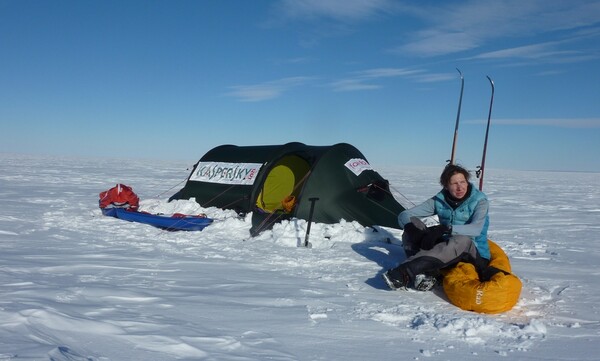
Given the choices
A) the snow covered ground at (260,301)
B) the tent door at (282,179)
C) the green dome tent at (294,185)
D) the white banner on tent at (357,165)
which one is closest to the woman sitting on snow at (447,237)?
the snow covered ground at (260,301)

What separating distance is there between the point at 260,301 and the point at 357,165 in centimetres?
441

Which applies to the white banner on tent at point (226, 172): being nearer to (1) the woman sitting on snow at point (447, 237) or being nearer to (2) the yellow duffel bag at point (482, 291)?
(1) the woman sitting on snow at point (447, 237)

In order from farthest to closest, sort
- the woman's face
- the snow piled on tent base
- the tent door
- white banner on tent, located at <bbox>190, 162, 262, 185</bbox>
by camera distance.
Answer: the tent door, white banner on tent, located at <bbox>190, 162, 262, 185</bbox>, the woman's face, the snow piled on tent base

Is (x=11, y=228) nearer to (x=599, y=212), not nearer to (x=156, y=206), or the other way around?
(x=156, y=206)

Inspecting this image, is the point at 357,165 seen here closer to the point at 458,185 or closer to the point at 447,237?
the point at 458,185

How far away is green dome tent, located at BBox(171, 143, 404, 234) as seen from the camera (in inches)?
297

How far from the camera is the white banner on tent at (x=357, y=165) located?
7.97 meters

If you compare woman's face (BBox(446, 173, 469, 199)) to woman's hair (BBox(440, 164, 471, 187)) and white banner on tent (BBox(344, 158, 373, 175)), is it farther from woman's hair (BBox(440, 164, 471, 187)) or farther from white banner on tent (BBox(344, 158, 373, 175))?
white banner on tent (BBox(344, 158, 373, 175))

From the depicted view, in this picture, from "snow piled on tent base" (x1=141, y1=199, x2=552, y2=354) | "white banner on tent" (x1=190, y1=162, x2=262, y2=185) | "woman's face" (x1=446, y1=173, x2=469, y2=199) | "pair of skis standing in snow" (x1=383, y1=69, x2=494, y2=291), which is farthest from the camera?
"white banner on tent" (x1=190, y1=162, x2=262, y2=185)

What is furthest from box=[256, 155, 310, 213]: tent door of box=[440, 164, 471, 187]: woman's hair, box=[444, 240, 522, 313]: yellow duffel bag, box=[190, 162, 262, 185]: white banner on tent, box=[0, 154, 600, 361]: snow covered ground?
box=[444, 240, 522, 313]: yellow duffel bag

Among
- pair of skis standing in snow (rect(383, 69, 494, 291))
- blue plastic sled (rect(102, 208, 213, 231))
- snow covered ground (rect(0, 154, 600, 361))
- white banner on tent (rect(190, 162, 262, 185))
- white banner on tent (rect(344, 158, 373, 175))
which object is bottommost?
snow covered ground (rect(0, 154, 600, 361))

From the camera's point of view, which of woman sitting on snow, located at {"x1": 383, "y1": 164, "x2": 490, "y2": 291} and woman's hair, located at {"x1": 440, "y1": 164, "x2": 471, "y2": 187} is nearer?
woman sitting on snow, located at {"x1": 383, "y1": 164, "x2": 490, "y2": 291}

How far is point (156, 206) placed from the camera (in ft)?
30.5

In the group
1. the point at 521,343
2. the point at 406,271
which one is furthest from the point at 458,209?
the point at 521,343
